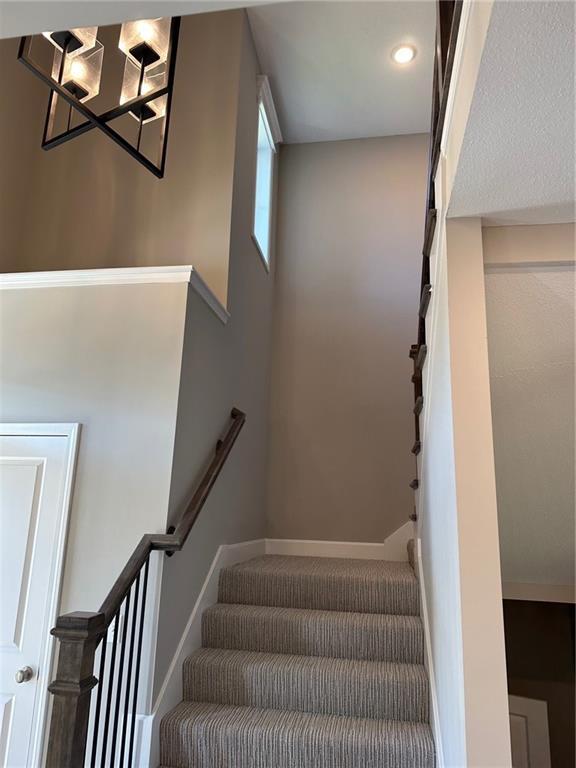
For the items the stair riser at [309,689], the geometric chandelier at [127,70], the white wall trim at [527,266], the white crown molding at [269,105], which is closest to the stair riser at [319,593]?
the stair riser at [309,689]

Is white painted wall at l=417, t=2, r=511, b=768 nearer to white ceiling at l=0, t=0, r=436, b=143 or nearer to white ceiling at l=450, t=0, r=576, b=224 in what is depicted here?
white ceiling at l=450, t=0, r=576, b=224

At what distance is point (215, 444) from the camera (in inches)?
120

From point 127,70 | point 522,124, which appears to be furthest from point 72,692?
point 127,70

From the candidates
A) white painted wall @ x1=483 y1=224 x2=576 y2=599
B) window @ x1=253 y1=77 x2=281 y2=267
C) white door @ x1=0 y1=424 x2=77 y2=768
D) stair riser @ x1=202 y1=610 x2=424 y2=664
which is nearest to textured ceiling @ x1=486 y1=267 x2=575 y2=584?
white painted wall @ x1=483 y1=224 x2=576 y2=599

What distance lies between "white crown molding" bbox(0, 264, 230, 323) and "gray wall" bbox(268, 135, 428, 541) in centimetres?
199

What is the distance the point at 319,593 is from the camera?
303cm

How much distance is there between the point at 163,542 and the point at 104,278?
135 cm

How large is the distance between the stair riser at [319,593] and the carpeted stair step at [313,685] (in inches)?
16.5

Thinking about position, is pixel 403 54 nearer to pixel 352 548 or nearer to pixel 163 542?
pixel 352 548

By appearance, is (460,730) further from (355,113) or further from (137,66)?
(355,113)

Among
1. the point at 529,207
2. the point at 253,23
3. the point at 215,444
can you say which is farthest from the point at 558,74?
the point at 253,23

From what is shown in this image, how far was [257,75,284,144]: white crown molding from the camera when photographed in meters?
4.24

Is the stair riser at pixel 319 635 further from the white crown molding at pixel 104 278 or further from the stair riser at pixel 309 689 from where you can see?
the white crown molding at pixel 104 278

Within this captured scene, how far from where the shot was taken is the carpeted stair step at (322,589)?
296 cm
